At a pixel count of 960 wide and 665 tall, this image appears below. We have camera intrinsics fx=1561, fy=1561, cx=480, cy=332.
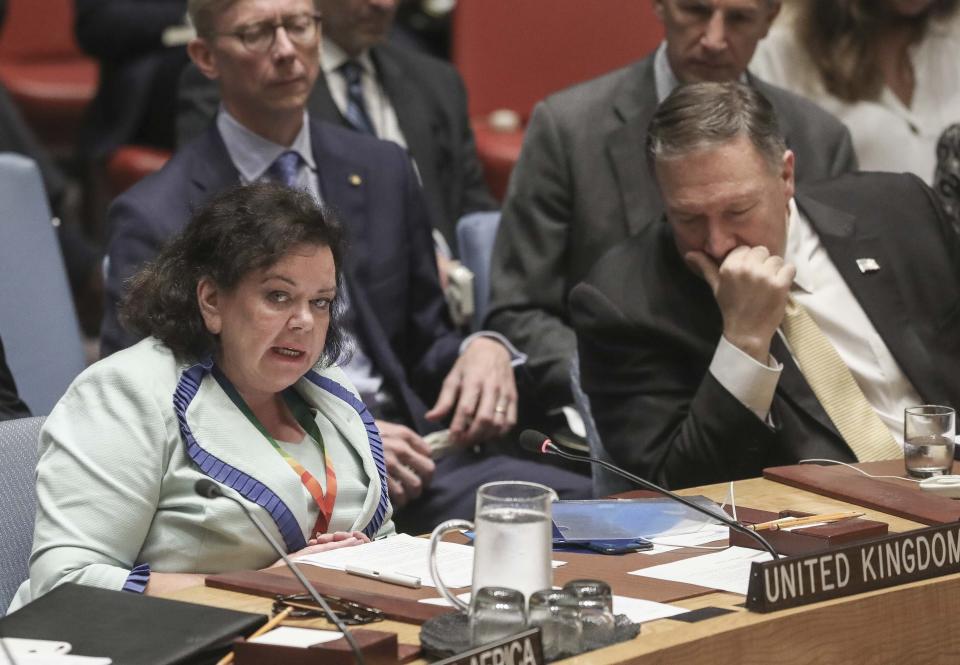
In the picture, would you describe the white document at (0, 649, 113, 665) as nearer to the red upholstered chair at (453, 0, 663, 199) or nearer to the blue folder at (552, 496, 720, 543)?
the blue folder at (552, 496, 720, 543)

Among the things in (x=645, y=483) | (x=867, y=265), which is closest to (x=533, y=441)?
(x=645, y=483)

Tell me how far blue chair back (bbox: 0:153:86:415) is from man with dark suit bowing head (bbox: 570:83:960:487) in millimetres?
1166

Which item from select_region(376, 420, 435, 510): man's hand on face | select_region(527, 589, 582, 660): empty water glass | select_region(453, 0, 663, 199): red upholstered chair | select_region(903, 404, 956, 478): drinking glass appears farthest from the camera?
select_region(453, 0, 663, 199): red upholstered chair

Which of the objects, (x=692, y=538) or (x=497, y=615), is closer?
(x=497, y=615)

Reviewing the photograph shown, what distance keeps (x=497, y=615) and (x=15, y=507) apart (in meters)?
0.91

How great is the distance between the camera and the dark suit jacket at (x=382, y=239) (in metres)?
3.25

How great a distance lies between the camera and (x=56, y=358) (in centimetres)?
334

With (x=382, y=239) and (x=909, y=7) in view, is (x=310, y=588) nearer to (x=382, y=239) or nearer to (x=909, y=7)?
(x=382, y=239)

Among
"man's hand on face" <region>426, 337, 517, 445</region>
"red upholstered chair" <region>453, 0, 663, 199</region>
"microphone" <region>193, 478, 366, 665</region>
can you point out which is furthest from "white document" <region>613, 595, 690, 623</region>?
"red upholstered chair" <region>453, 0, 663, 199</region>

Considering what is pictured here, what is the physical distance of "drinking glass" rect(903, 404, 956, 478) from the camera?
250 centimetres

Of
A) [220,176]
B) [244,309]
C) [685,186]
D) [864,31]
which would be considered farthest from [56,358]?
[864,31]

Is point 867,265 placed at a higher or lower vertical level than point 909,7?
lower

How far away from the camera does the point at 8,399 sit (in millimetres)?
2748

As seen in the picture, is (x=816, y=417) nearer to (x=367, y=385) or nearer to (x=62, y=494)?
(x=367, y=385)
